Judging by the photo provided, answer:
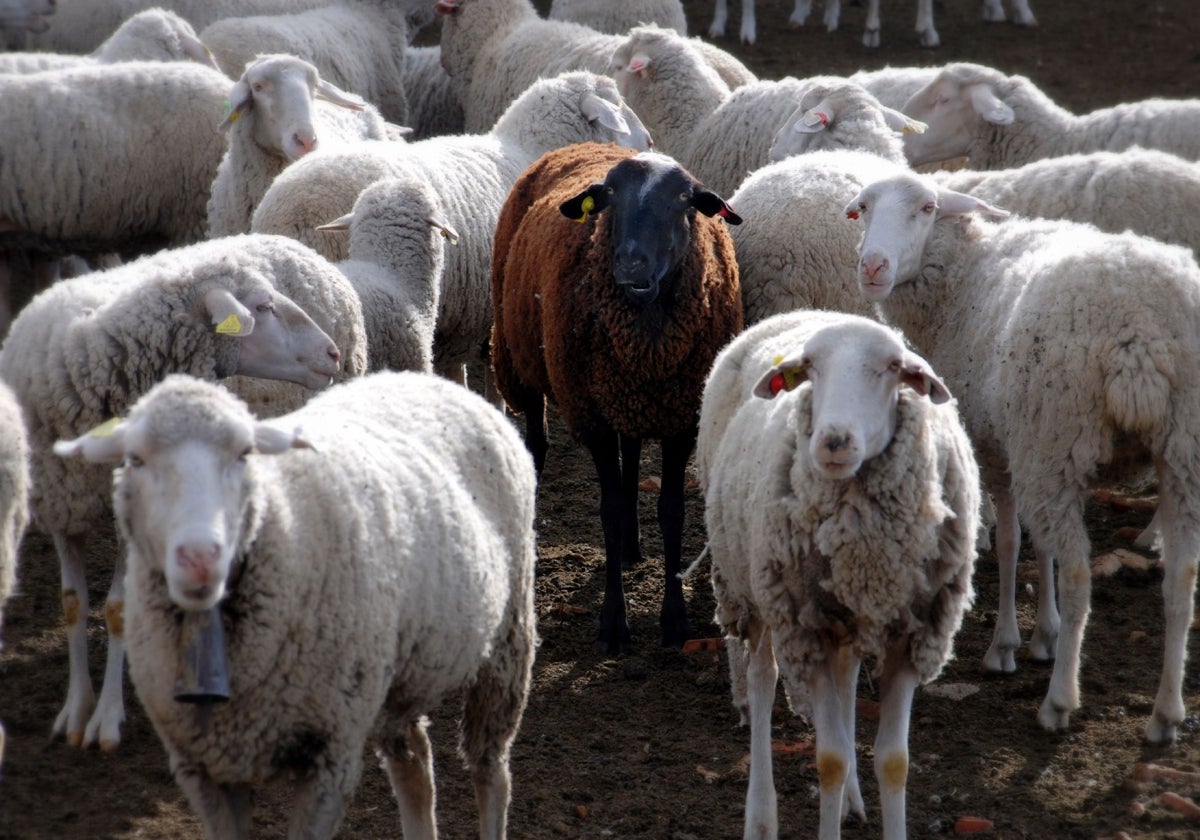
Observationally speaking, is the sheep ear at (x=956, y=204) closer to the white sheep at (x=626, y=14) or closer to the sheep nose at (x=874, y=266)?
the sheep nose at (x=874, y=266)

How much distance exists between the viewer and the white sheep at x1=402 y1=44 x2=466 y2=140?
1101 cm

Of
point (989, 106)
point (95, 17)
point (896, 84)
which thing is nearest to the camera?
point (989, 106)

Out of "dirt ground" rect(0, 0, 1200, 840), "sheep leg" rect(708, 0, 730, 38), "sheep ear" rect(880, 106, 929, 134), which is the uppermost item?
"sheep ear" rect(880, 106, 929, 134)

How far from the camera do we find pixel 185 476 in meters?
2.82

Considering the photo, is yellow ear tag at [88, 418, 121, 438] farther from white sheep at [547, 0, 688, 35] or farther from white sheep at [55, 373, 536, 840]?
white sheep at [547, 0, 688, 35]

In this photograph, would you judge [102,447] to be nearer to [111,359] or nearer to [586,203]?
[111,359]

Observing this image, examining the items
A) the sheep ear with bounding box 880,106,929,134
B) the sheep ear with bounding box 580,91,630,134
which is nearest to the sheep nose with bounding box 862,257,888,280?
the sheep ear with bounding box 880,106,929,134

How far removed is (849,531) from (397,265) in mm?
2710

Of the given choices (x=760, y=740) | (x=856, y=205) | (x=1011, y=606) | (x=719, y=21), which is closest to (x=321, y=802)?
(x=760, y=740)

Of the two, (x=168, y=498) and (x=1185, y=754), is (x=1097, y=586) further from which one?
(x=168, y=498)

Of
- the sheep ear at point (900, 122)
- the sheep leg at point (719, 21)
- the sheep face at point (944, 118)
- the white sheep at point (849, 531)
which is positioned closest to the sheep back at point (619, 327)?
the white sheep at point (849, 531)

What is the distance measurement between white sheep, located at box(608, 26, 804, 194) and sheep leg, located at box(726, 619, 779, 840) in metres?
4.06

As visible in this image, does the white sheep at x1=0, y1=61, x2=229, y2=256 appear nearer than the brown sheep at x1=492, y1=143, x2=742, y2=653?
No

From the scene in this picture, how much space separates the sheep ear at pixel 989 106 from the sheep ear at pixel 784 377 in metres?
4.27
